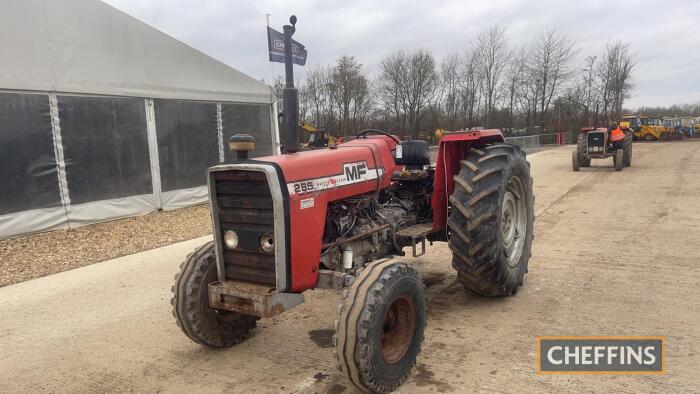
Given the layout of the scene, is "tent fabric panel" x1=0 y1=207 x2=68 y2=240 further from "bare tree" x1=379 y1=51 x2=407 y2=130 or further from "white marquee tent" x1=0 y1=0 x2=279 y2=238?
"bare tree" x1=379 y1=51 x2=407 y2=130

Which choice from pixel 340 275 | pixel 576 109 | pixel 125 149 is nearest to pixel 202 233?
pixel 125 149

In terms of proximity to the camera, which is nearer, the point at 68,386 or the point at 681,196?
the point at 68,386

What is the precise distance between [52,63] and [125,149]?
1.80 meters

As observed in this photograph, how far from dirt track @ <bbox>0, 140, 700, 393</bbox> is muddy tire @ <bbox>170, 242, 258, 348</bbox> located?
0.53ft

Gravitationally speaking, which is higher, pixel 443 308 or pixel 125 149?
pixel 125 149

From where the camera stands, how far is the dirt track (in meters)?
3.00

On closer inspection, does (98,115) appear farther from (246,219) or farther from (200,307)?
(246,219)

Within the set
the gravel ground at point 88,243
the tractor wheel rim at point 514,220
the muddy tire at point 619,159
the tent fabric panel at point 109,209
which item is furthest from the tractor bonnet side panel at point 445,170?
the muddy tire at point 619,159

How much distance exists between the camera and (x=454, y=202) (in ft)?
12.5

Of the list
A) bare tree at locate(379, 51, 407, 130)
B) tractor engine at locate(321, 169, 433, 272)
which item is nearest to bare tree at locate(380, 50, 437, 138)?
bare tree at locate(379, 51, 407, 130)

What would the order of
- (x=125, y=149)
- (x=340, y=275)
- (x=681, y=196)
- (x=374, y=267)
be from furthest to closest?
(x=681, y=196)
(x=125, y=149)
(x=340, y=275)
(x=374, y=267)

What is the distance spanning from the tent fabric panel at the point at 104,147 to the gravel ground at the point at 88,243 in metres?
0.61

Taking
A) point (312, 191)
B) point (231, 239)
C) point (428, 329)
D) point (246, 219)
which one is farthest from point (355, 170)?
point (428, 329)

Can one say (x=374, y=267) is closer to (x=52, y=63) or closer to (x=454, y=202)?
(x=454, y=202)
